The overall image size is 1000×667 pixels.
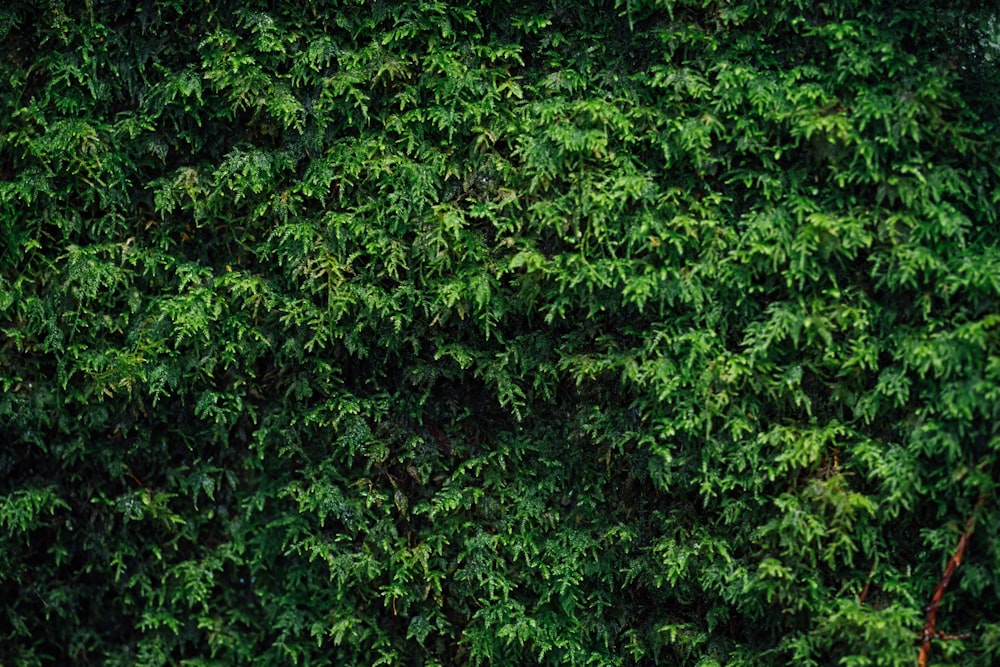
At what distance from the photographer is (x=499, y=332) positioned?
8.06 ft

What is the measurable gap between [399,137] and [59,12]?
3.20 ft

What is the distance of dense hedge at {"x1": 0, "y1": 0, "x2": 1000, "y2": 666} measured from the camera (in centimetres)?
222

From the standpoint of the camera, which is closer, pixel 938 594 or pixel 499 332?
pixel 938 594

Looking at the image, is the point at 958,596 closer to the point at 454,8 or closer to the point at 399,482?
the point at 399,482

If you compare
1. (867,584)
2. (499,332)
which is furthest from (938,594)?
→ (499,332)

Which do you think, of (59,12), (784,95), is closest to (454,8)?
(784,95)

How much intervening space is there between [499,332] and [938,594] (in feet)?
4.05

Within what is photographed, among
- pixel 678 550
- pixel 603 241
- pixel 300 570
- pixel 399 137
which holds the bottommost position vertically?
pixel 300 570

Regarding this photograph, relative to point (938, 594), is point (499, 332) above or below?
above

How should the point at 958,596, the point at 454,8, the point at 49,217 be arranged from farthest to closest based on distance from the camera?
1. the point at 49,217
2. the point at 454,8
3. the point at 958,596

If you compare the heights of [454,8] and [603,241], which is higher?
[454,8]

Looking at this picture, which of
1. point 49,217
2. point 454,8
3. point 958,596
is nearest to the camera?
point 958,596

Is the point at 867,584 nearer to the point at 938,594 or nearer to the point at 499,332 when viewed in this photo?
the point at 938,594

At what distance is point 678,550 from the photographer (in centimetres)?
240
